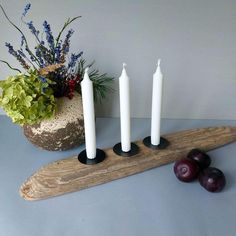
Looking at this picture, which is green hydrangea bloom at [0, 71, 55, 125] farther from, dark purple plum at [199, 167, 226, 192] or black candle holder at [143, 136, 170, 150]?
dark purple plum at [199, 167, 226, 192]

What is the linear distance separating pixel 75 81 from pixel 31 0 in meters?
0.29

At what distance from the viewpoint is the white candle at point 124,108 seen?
622 millimetres

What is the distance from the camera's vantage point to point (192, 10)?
0.78 metres

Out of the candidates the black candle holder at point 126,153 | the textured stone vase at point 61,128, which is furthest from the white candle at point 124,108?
the textured stone vase at point 61,128

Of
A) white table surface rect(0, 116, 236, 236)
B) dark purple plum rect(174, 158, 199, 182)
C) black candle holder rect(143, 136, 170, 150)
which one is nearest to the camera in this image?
white table surface rect(0, 116, 236, 236)

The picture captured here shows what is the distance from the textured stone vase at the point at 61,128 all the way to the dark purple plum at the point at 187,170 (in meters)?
0.28

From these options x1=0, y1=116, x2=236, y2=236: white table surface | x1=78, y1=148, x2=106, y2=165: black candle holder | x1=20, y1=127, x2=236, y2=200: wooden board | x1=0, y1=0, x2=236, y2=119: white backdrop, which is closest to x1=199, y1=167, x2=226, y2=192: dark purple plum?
x1=0, y1=116, x2=236, y2=236: white table surface

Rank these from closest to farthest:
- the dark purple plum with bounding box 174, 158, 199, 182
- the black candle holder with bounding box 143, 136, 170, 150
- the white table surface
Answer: the white table surface < the dark purple plum with bounding box 174, 158, 199, 182 < the black candle holder with bounding box 143, 136, 170, 150

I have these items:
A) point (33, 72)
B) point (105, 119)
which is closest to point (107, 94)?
point (105, 119)

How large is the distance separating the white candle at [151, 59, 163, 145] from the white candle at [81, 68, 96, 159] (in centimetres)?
17

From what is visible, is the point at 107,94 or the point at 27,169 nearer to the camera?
the point at 27,169

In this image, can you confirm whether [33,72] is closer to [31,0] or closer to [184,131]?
[31,0]

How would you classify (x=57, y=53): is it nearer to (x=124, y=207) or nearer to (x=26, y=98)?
(x=26, y=98)

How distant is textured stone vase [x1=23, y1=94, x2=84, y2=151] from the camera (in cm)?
69
